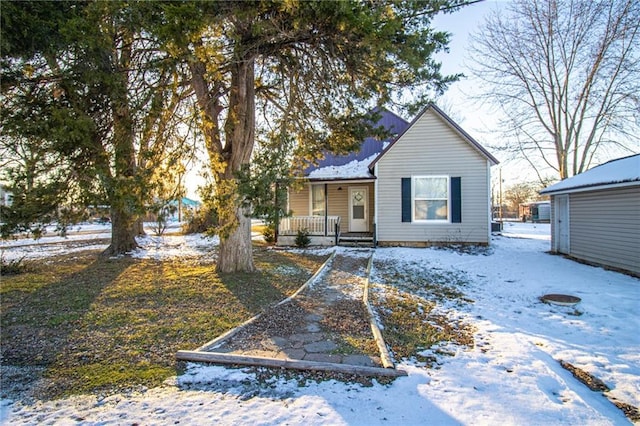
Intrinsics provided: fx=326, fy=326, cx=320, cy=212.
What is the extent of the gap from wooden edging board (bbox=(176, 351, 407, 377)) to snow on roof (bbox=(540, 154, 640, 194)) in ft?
26.8

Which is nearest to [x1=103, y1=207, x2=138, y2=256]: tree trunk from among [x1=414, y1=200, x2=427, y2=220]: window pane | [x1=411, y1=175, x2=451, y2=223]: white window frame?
[x1=411, y1=175, x2=451, y2=223]: white window frame

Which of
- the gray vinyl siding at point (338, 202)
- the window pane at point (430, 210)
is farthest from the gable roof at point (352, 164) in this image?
the window pane at point (430, 210)

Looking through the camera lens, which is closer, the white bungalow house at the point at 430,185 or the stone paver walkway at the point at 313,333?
the stone paver walkway at the point at 313,333

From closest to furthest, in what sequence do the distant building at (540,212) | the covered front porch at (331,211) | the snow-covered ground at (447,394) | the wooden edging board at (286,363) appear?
the snow-covered ground at (447,394) → the wooden edging board at (286,363) → the covered front porch at (331,211) → the distant building at (540,212)

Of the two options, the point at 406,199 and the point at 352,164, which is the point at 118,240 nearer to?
the point at 352,164

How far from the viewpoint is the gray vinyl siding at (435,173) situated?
1224cm

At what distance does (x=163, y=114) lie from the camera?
22.2 ft

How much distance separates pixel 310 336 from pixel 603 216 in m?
9.45

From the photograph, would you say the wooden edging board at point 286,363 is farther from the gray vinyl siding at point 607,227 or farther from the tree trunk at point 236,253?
the gray vinyl siding at point 607,227

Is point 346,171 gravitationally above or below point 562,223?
above

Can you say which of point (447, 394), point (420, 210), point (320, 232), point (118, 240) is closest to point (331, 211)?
point (320, 232)

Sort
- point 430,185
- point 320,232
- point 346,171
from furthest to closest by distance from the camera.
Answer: point 346,171 → point 320,232 → point 430,185

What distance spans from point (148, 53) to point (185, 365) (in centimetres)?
691

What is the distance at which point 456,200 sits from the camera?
40.3ft
